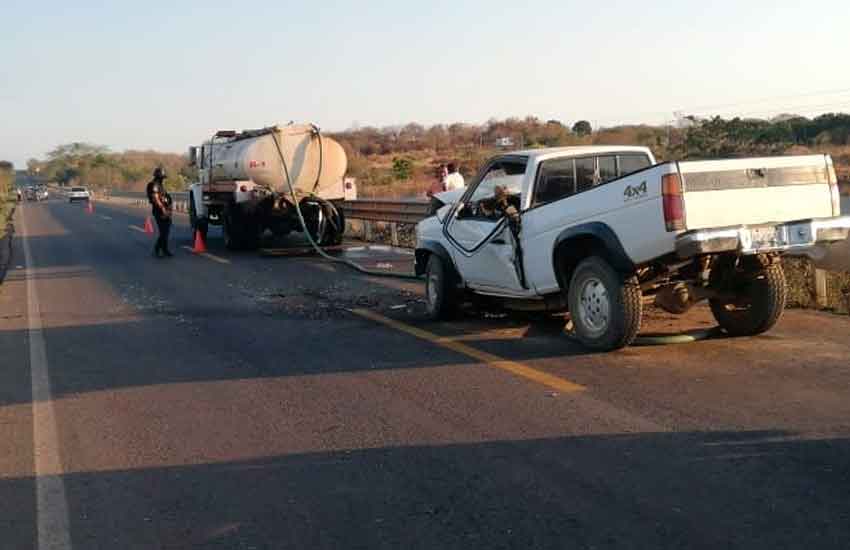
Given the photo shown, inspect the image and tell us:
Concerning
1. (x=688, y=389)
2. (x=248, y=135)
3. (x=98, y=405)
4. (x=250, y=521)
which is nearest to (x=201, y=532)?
(x=250, y=521)

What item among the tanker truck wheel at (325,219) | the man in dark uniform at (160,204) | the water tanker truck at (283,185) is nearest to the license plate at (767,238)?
the water tanker truck at (283,185)

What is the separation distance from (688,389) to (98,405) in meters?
4.37

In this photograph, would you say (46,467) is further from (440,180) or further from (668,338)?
(440,180)

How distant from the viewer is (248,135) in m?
21.6

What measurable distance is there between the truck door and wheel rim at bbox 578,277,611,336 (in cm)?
96

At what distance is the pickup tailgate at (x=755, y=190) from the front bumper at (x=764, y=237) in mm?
87

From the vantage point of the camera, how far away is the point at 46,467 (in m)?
5.95

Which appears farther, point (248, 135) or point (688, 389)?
point (248, 135)

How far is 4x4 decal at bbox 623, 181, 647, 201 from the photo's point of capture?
7.65 meters

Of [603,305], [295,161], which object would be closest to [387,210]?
[295,161]

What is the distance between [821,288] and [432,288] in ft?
13.7

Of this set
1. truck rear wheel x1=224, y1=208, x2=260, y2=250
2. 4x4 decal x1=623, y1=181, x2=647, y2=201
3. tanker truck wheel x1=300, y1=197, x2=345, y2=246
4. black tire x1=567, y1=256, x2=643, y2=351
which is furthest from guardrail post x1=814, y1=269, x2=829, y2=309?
truck rear wheel x1=224, y1=208, x2=260, y2=250

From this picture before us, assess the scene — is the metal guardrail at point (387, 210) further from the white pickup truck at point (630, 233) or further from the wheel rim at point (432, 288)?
the white pickup truck at point (630, 233)

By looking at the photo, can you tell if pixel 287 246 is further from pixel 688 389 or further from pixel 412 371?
pixel 688 389
